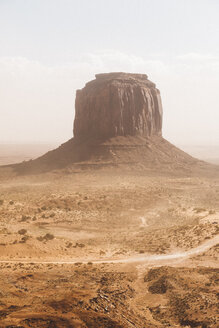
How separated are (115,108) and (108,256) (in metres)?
49.5

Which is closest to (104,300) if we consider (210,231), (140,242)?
(140,242)

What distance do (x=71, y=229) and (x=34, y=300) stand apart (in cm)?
1639

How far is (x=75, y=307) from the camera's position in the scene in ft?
37.8

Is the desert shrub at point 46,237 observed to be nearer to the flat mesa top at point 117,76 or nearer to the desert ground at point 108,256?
the desert ground at point 108,256

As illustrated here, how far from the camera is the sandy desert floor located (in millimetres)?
11805

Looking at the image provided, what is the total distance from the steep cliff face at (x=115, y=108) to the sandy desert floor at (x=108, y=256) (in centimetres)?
2367

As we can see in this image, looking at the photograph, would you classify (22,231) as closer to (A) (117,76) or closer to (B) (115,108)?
(B) (115,108)

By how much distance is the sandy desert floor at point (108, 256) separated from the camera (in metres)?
11.8

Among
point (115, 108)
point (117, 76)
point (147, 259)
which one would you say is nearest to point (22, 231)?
point (147, 259)

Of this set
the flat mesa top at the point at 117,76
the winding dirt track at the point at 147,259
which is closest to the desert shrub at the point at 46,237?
the winding dirt track at the point at 147,259

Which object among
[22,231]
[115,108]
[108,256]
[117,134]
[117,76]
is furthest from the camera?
[117,76]

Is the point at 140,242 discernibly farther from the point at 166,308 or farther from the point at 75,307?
the point at 75,307

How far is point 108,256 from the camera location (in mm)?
21188

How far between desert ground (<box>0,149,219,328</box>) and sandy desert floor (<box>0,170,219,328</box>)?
44mm
